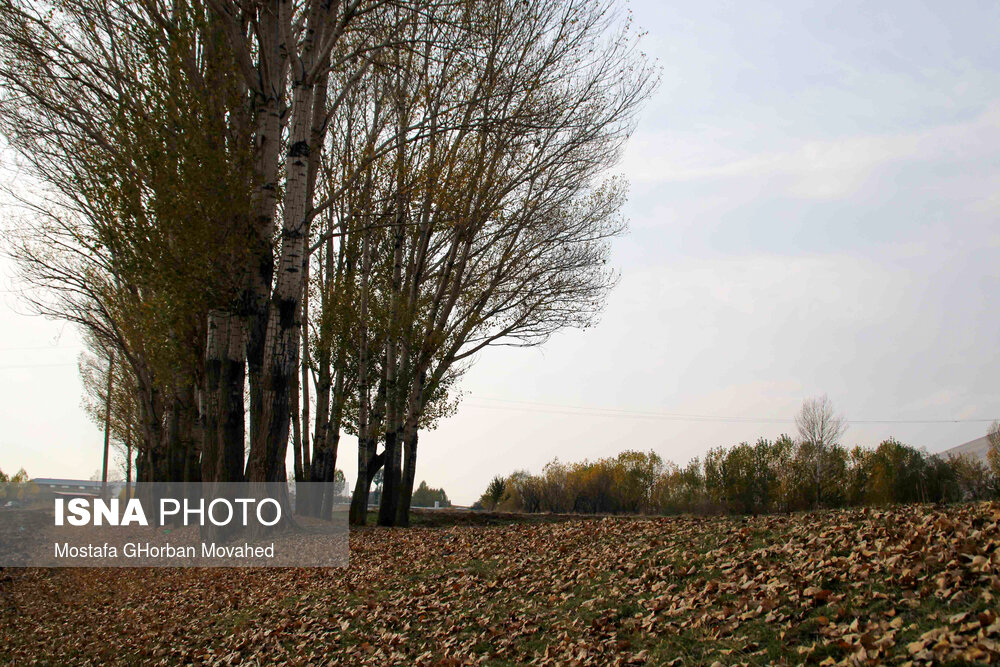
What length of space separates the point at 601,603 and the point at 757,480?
46296mm

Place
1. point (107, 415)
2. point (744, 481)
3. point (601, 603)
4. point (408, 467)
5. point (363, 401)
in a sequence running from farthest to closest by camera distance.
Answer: point (744, 481) → point (107, 415) → point (408, 467) → point (363, 401) → point (601, 603)

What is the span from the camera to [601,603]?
763 centimetres

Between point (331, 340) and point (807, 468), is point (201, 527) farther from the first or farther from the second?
point (807, 468)

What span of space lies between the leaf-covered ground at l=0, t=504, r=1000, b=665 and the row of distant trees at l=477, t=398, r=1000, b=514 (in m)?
24.9

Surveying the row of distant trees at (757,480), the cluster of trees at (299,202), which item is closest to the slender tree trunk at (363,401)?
the cluster of trees at (299,202)

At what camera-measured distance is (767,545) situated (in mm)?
8281

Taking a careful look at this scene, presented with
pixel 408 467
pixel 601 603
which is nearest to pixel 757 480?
pixel 408 467

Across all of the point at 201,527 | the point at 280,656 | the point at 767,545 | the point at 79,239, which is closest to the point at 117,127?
the point at 79,239

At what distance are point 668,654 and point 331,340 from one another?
671 inches

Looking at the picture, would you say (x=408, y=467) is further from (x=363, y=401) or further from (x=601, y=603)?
(x=601, y=603)

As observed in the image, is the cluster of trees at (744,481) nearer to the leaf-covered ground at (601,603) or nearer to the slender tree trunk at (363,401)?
the slender tree trunk at (363,401)

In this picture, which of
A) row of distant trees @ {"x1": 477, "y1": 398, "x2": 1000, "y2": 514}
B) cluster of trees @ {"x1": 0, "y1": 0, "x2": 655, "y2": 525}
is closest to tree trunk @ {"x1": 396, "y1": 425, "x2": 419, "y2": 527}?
cluster of trees @ {"x1": 0, "y1": 0, "x2": 655, "y2": 525}

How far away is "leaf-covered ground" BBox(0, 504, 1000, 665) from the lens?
18.2ft

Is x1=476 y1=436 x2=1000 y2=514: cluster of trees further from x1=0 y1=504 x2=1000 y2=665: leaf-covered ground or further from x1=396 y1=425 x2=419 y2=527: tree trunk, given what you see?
x1=0 y1=504 x2=1000 y2=665: leaf-covered ground
